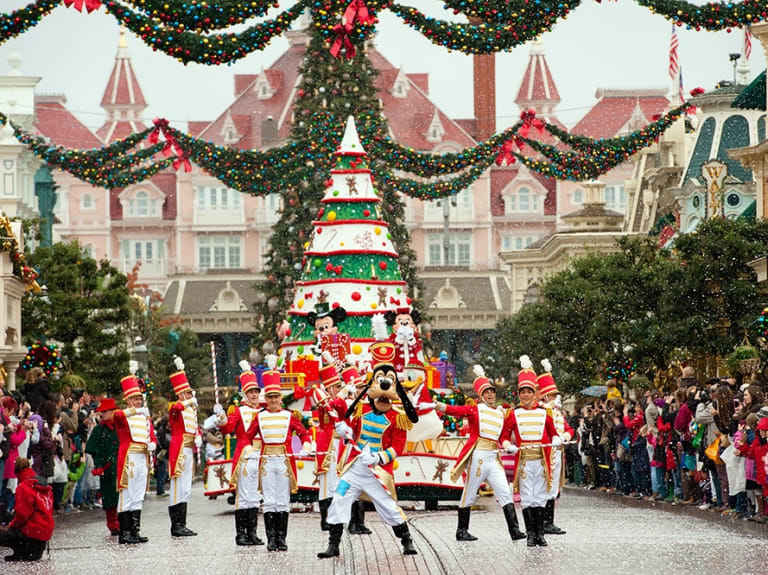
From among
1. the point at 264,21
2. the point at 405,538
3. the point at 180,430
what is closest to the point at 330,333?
the point at 264,21

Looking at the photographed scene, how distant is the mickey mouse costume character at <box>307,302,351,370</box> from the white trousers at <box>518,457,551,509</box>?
20.8 feet

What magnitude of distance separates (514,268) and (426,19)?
74.9 meters

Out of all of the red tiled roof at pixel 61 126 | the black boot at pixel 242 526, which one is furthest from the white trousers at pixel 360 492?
the red tiled roof at pixel 61 126

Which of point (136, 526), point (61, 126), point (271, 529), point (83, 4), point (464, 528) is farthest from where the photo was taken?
point (61, 126)

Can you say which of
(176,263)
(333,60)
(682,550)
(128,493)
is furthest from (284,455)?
(176,263)

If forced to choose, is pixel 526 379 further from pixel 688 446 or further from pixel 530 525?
pixel 688 446

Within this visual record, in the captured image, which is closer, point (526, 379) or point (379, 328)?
point (526, 379)

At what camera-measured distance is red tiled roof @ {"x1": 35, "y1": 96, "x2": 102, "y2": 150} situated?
12675 cm

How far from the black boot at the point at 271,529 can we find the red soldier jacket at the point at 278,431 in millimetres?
445

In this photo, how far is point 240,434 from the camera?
19359 mm

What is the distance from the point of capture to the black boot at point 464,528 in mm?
19125

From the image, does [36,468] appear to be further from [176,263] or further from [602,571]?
[176,263]

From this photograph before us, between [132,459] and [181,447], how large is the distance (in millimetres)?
518

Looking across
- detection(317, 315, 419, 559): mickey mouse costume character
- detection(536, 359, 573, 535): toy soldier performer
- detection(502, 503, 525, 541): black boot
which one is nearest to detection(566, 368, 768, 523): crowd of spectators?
detection(536, 359, 573, 535): toy soldier performer
